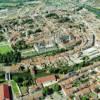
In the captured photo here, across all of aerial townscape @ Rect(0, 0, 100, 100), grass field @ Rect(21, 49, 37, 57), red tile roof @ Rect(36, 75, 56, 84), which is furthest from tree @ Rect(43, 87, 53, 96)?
grass field @ Rect(21, 49, 37, 57)

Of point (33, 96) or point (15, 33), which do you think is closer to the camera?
point (33, 96)

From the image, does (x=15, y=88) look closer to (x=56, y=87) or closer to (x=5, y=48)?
(x=56, y=87)

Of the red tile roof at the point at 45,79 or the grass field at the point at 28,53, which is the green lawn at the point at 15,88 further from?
the grass field at the point at 28,53

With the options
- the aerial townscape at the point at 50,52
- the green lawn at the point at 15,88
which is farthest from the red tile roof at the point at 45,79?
the green lawn at the point at 15,88

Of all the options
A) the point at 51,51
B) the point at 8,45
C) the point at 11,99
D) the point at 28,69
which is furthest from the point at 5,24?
the point at 11,99

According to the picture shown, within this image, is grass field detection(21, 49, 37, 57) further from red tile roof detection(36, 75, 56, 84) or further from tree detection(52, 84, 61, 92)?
tree detection(52, 84, 61, 92)

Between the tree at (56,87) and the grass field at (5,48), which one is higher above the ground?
the tree at (56,87)

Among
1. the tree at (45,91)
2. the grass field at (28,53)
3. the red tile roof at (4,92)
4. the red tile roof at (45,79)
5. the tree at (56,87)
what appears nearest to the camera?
the red tile roof at (4,92)

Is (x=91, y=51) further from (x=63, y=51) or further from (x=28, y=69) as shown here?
(x=28, y=69)
